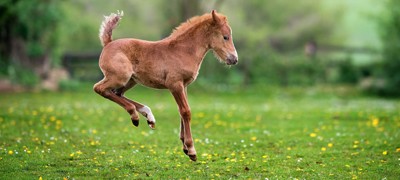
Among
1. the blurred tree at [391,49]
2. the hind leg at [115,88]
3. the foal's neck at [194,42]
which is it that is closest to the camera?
the hind leg at [115,88]

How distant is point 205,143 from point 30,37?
69.7 ft

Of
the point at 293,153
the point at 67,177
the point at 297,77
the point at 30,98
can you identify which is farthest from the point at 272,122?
the point at 297,77

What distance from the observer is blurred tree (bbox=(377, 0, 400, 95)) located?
33.2 metres

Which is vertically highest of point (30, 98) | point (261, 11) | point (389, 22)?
point (261, 11)

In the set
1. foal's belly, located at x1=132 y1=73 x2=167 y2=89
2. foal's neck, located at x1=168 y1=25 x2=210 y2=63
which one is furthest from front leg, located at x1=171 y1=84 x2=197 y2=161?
foal's neck, located at x1=168 y1=25 x2=210 y2=63

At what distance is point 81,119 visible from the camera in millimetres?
20000

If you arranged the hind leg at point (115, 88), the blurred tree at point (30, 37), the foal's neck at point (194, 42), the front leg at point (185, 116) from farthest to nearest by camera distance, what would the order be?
the blurred tree at point (30, 37) → the foal's neck at point (194, 42) → the front leg at point (185, 116) → the hind leg at point (115, 88)

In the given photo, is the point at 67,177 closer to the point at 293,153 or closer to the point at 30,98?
the point at 293,153

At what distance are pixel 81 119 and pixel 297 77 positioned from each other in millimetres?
19480

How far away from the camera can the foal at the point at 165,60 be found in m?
10.9

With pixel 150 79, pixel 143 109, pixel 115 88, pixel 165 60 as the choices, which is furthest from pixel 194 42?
pixel 115 88

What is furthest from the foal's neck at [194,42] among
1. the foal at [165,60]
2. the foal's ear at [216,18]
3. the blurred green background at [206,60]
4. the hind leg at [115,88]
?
the blurred green background at [206,60]

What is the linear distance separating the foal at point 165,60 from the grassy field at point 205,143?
1165 mm

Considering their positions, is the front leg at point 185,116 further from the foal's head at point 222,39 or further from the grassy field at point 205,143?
the foal's head at point 222,39
